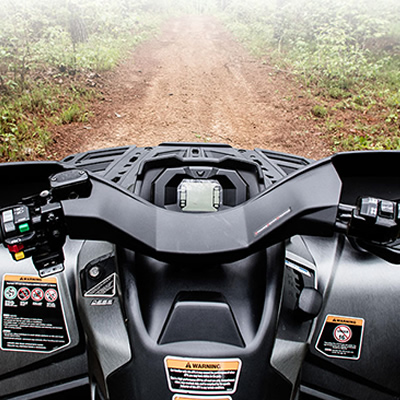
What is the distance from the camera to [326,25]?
1191cm

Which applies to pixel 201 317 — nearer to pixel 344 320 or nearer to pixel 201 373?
pixel 201 373

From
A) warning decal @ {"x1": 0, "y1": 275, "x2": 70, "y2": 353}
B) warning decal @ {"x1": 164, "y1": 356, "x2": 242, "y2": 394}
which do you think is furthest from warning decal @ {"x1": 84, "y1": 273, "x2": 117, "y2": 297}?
warning decal @ {"x1": 164, "y1": 356, "x2": 242, "y2": 394}

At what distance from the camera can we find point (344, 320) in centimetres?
141

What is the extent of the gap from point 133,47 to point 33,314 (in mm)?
13074

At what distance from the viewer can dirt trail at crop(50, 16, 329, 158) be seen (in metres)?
6.47

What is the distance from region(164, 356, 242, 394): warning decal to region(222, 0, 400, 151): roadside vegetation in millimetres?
5690

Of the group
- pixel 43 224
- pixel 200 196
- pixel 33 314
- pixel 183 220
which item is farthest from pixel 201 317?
pixel 33 314

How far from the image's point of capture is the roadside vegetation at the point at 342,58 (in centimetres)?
691

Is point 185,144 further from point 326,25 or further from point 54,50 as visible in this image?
point 326,25

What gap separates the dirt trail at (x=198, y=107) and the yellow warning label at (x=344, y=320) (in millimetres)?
5023

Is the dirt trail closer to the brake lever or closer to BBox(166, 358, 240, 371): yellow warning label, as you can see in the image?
the brake lever

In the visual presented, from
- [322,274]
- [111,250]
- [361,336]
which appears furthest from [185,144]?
[361,336]

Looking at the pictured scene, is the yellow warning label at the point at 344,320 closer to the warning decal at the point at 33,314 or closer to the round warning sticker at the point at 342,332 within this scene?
the round warning sticker at the point at 342,332

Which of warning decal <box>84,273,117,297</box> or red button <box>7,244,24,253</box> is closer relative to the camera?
red button <box>7,244,24,253</box>
